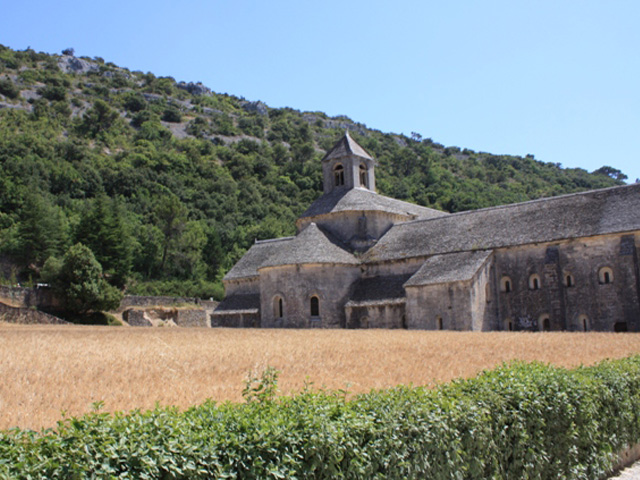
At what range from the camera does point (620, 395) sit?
11086 mm

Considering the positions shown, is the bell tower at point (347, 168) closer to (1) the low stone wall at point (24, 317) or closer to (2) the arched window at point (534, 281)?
(2) the arched window at point (534, 281)

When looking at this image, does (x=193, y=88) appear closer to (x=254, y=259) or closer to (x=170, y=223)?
(x=170, y=223)

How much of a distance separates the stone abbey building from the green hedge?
2600cm

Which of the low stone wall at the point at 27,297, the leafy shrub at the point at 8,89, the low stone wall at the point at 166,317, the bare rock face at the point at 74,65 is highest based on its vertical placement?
the bare rock face at the point at 74,65

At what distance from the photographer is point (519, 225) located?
39.9 m

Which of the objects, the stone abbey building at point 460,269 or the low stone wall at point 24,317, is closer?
the stone abbey building at point 460,269

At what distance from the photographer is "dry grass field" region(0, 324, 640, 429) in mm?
10312

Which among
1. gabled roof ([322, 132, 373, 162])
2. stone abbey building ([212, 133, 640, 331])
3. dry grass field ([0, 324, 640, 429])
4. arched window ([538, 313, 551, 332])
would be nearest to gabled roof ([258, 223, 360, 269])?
stone abbey building ([212, 133, 640, 331])

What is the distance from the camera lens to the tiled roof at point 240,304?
49281mm

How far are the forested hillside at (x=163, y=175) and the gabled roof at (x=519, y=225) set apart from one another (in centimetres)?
3140

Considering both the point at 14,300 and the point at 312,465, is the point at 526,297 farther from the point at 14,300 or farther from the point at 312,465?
the point at 14,300

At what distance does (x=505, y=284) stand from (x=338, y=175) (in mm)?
20048

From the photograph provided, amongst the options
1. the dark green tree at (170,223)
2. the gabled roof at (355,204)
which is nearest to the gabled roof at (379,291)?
the gabled roof at (355,204)

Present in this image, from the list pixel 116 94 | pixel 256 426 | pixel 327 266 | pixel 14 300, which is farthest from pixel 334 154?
pixel 116 94
